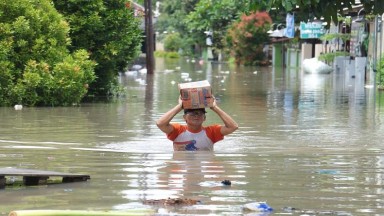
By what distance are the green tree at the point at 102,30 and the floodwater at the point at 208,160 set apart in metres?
2.00

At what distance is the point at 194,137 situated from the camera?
1130cm

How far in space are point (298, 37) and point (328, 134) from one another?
44.4 m

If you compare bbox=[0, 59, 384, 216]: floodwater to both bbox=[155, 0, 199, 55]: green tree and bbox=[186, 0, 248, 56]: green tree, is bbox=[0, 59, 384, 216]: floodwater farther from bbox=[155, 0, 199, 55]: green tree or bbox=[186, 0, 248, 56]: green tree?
bbox=[155, 0, 199, 55]: green tree

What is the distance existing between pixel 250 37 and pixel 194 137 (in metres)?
53.9

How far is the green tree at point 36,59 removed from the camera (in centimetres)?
1973

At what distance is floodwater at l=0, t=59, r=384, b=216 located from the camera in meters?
8.12

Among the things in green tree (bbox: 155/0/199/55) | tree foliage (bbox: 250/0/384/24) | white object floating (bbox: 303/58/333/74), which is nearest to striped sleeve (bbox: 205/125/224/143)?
tree foliage (bbox: 250/0/384/24)

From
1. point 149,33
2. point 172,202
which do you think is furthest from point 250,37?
point 172,202

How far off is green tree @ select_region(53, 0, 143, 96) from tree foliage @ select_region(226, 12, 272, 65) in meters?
39.9

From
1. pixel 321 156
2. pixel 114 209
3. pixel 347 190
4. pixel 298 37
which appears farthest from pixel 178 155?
pixel 298 37

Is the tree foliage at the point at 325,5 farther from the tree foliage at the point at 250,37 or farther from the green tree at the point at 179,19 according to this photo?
the green tree at the point at 179,19

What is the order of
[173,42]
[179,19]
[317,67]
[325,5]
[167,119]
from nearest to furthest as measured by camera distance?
[167,119] → [325,5] → [317,67] → [179,19] → [173,42]

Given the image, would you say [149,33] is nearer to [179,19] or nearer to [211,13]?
[211,13]

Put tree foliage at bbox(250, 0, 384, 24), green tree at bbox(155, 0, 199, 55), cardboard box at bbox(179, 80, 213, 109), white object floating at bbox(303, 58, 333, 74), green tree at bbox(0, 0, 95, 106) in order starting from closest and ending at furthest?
cardboard box at bbox(179, 80, 213, 109) < tree foliage at bbox(250, 0, 384, 24) < green tree at bbox(0, 0, 95, 106) < white object floating at bbox(303, 58, 333, 74) < green tree at bbox(155, 0, 199, 55)
